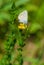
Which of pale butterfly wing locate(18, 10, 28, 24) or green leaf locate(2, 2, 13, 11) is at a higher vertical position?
pale butterfly wing locate(18, 10, 28, 24)

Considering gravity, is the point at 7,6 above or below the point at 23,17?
below

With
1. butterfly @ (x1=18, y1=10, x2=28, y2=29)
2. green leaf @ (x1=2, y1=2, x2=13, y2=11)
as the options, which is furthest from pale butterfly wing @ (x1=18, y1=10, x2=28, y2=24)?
green leaf @ (x1=2, y1=2, x2=13, y2=11)

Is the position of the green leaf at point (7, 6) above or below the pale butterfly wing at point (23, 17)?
below

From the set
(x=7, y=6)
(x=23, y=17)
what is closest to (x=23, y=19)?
(x=23, y=17)

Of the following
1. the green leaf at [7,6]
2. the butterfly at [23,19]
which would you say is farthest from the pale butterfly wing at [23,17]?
the green leaf at [7,6]

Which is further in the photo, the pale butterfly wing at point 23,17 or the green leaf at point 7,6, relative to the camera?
the green leaf at point 7,6

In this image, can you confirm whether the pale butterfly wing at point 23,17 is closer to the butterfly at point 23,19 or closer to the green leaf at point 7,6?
the butterfly at point 23,19

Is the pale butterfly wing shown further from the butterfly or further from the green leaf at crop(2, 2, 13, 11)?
the green leaf at crop(2, 2, 13, 11)

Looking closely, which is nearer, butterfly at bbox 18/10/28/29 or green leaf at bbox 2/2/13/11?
butterfly at bbox 18/10/28/29

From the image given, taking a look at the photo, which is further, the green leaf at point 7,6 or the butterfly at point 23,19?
the green leaf at point 7,6

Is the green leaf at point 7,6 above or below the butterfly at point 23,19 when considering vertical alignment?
below

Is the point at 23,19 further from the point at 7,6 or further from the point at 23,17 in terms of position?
the point at 7,6

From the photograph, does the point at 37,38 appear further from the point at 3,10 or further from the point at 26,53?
the point at 3,10
